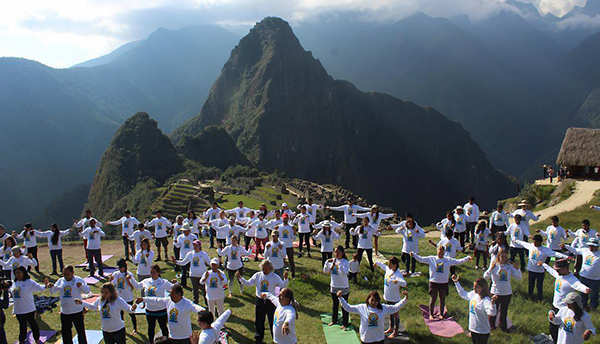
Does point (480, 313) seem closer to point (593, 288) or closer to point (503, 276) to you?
point (503, 276)

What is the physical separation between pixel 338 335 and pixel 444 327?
2.78 meters

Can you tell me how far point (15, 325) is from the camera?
10695mm

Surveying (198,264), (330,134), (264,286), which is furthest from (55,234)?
(330,134)

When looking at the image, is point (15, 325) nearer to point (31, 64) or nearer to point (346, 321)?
point (346, 321)

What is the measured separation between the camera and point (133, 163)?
3391 inches

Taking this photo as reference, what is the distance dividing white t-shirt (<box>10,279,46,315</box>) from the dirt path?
25387 millimetres

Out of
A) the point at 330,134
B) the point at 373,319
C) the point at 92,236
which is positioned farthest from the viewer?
the point at 330,134

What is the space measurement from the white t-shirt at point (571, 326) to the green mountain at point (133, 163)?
7712cm

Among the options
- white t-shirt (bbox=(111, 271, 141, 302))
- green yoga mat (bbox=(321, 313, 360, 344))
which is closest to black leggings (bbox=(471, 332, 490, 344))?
→ green yoga mat (bbox=(321, 313, 360, 344))

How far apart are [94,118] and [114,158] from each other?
118 metres

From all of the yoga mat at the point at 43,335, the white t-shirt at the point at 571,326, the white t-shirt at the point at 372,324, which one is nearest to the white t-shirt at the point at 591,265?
the white t-shirt at the point at 571,326

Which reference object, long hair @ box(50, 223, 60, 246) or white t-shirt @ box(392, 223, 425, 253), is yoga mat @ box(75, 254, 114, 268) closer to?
long hair @ box(50, 223, 60, 246)

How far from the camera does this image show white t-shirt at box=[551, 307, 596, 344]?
7.07 metres

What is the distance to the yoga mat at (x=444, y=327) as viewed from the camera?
381 inches
